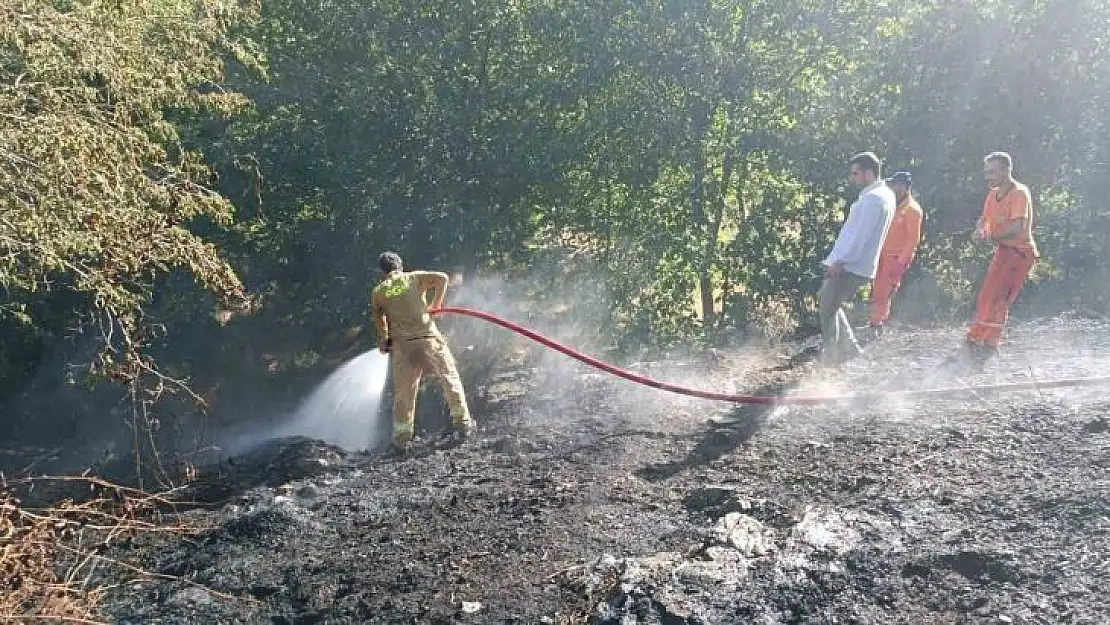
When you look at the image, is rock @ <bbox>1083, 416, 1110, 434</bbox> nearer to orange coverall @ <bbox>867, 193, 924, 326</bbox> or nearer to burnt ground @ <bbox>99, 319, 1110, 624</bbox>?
burnt ground @ <bbox>99, 319, 1110, 624</bbox>

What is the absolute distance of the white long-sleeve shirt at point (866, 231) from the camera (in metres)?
7.75

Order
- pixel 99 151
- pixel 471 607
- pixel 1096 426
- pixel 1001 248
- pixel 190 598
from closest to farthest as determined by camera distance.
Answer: pixel 471 607
pixel 190 598
pixel 1096 426
pixel 99 151
pixel 1001 248

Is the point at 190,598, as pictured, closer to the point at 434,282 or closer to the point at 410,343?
the point at 410,343

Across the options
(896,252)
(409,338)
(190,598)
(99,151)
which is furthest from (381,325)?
(896,252)

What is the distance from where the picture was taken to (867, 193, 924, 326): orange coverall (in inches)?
381

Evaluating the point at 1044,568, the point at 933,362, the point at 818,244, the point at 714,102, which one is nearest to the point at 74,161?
the point at 1044,568

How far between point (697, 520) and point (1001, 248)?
14.1 feet

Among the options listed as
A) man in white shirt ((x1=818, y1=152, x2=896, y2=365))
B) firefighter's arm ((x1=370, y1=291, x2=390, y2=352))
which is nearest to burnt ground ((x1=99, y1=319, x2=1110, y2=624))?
man in white shirt ((x1=818, y1=152, x2=896, y2=365))

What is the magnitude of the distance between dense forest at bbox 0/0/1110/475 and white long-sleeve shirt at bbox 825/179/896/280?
390cm

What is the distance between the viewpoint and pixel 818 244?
12656mm

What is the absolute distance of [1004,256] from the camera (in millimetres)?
8570

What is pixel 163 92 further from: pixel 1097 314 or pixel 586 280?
pixel 1097 314

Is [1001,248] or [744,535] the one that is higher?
[1001,248]

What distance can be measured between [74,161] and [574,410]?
437cm
